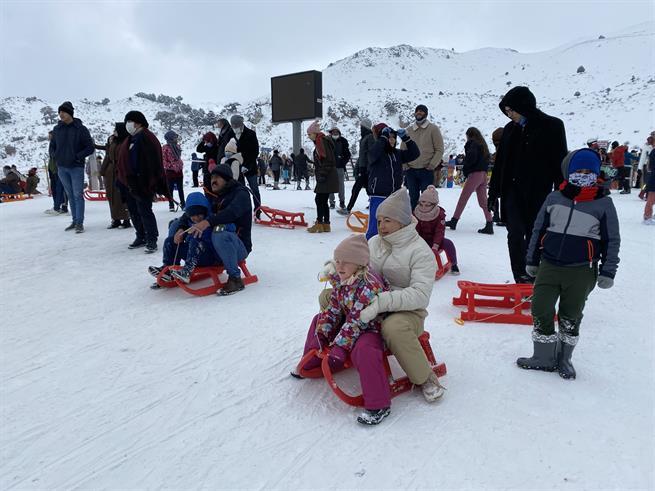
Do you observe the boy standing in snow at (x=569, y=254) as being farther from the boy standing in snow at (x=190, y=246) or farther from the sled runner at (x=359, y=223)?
the sled runner at (x=359, y=223)

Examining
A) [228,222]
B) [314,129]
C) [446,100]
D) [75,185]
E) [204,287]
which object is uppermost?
[446,100]

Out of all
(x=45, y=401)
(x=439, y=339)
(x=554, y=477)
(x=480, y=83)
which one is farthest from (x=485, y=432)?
(x=480, y=83)

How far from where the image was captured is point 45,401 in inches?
97.3

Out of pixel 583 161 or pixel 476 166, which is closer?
pixel 583 161

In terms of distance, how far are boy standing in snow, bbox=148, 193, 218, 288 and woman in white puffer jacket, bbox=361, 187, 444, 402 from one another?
215cm

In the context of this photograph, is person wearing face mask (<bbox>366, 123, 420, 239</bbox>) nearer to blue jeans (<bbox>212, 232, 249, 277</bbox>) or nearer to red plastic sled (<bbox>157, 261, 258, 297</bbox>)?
red plastic sled (<bbox>157, 261, 258, 297</bbox>)

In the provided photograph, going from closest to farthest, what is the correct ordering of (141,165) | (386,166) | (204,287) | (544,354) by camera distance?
1. (544,354)
2. (204,287)
3. (141,165)
4. (386,166)

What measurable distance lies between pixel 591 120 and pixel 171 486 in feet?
152

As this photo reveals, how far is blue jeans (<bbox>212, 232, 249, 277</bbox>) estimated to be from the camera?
413 cm

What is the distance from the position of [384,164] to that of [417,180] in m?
1.10

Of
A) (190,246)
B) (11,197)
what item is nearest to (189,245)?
(190,246)

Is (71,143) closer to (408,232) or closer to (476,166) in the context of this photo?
(408,232)

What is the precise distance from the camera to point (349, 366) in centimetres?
279

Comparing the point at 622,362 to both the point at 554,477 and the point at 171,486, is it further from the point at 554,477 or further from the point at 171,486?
the point at 171,486
